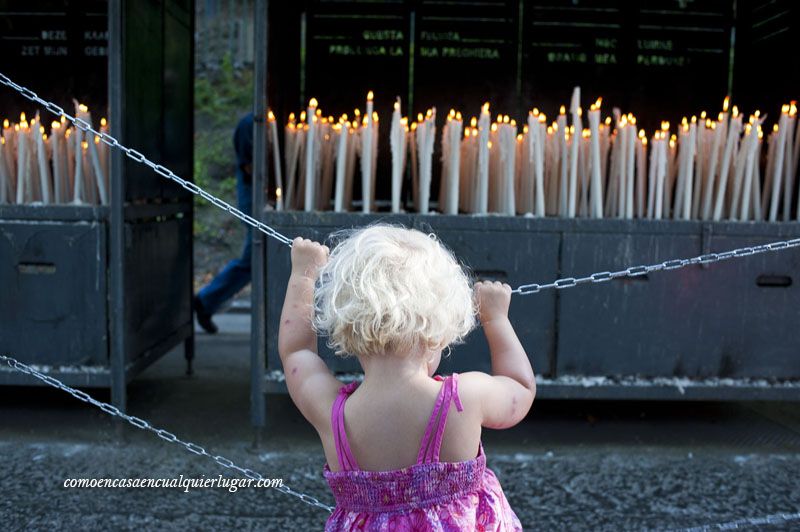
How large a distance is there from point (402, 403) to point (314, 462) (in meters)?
2.31

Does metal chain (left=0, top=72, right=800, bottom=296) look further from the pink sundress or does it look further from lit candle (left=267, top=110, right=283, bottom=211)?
lit candle (left=267, top=110, right=283, bottom=211)

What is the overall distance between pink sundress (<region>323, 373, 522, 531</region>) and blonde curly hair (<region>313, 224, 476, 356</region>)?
0.13 meters

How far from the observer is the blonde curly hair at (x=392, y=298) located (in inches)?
66.4

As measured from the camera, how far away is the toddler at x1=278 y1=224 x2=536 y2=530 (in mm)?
1703

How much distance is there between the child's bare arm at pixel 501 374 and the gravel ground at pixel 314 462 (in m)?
1.56

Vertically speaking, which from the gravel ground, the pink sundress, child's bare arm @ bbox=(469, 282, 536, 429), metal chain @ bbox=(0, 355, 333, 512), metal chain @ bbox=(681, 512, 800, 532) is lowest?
the gravel ground

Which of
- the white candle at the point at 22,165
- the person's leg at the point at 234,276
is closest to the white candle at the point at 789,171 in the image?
the person's leg at the point at 234,276

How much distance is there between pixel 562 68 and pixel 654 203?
5.35ft

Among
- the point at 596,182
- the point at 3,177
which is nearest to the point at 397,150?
the point at 596,182

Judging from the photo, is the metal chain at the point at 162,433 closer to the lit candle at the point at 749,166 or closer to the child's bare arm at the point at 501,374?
the child's bare arm at the point at 501,374

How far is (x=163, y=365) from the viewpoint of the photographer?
5.72 meters

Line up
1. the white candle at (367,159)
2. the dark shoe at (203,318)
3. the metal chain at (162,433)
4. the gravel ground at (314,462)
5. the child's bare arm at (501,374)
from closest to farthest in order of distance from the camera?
the child's bare arm at (501,374) → the metal chain at (162,433) → the gravel ground at (314,462) → the white candle at (367,159) → the dark shoe at (203,318)

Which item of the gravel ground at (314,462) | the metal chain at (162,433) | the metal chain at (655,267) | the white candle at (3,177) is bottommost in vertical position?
the gravel ground at (314,462)

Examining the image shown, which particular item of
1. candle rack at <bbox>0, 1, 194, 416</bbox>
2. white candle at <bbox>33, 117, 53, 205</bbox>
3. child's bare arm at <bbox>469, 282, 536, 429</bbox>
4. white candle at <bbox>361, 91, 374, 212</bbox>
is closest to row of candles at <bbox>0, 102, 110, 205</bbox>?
white candle at <bbox>33, 117, 53, 205</bbox>
